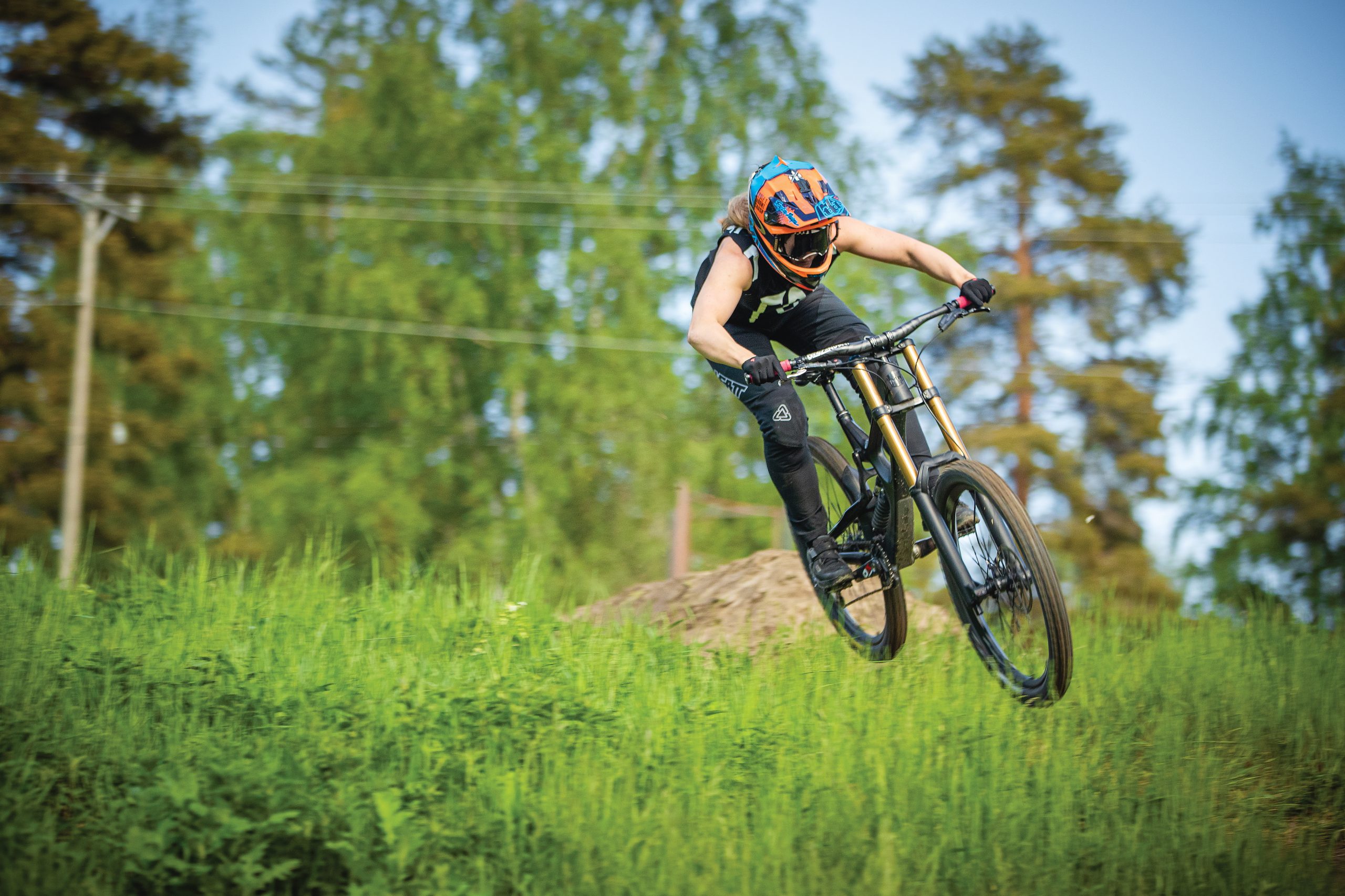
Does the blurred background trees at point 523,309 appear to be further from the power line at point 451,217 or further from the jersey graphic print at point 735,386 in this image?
the jersey graphic print at point 735,386

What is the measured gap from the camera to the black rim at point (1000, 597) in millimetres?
4148

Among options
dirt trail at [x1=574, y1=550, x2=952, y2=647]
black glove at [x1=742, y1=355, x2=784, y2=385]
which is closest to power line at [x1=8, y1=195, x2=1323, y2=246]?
dirt trail at [x1=574, y1=550, x2=952, y2=647]

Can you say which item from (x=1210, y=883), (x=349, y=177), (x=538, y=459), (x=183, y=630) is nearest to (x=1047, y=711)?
(x=1210, y=883)

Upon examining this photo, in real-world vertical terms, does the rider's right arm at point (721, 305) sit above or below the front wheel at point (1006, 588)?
above

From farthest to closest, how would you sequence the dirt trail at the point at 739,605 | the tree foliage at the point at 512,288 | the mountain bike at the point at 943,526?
1. the tree foliage at the point at 512,288
2. the dirt trail at the point at 739,605
3. the mountain bike at the point at 943,526

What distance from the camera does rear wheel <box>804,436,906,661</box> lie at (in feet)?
16.2

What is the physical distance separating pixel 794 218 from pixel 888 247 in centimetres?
68

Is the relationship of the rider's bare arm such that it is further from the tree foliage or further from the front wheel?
the tree foliage

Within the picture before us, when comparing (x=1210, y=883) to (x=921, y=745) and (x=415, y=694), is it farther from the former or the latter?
(x=415, y=694)

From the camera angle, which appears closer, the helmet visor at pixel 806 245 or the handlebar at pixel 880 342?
the handlebar at pixel 880 342

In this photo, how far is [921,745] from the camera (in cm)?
395

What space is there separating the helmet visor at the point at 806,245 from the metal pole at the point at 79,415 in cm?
1869

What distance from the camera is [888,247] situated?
205 inches

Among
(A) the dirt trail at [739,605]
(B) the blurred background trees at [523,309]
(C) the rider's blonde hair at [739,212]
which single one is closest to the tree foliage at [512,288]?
(B) the blurred background trees at [523,309]
